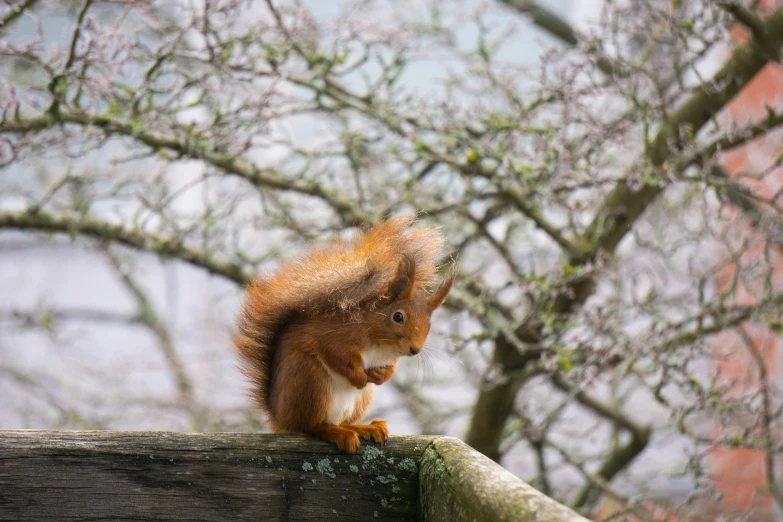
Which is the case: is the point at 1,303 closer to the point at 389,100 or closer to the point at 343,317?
the point at 389,100

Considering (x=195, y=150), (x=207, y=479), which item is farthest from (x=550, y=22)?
(x=207, y=479)

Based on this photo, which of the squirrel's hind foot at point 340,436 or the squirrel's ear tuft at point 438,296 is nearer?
the squirrel's hind foot at point 340,436

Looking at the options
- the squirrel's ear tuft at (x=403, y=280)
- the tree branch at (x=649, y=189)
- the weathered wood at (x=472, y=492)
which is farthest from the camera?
the tree branch at (x=649, y=189)

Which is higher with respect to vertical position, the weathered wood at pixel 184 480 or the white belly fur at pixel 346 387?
the white belly fur at pixel 346 387

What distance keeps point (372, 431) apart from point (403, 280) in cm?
21

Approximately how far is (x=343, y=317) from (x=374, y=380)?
122 millimetres

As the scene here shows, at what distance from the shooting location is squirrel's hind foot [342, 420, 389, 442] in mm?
1078

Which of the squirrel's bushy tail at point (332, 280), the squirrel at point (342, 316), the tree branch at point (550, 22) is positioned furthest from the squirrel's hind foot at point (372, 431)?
the tree branch at point (550, 22)

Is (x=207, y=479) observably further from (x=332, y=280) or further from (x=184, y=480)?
(x=332, y=280)

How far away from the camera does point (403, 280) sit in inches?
45.8

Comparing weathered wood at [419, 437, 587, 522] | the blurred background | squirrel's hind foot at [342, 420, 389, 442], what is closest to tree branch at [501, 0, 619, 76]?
the blurred background

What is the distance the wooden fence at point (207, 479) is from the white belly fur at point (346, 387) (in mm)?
212

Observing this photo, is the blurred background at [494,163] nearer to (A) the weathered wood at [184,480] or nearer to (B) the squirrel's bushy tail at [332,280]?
(B) the squirrel's bushy tail at [332,280]

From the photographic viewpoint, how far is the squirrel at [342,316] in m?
1.17
